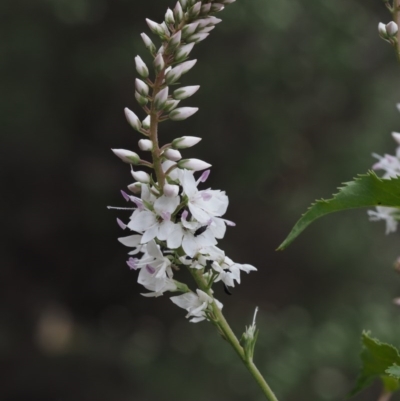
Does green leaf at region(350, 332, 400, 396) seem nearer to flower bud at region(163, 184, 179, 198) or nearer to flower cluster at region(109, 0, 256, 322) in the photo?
flower cluster at region(109, 0, 256, 322)

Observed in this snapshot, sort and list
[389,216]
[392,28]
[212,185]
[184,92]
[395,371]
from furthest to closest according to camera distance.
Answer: [212,185] < [389,216] < [392,28] < [184,92] < [395,371]

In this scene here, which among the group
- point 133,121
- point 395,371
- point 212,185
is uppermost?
point 133,121

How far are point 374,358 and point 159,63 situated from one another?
0.76 m

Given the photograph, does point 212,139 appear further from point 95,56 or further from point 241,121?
point 95,56

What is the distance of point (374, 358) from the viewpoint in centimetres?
165

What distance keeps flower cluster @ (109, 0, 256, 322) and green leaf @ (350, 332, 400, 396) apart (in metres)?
0.33

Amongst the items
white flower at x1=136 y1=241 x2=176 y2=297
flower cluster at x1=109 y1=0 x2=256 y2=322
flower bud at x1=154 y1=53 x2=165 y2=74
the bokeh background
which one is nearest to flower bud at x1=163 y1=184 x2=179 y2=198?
flower cluster at x1=109 y1=0 x2=256 y2=322

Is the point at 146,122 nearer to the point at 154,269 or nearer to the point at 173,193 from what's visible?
the point at 173,193

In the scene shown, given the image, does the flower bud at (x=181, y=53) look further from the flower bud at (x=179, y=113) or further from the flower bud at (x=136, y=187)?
the flower bud at (x=136, y=187)

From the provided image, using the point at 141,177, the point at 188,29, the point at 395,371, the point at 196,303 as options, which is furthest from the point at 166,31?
the point at 395,371

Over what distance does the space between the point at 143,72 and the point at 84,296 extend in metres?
12.8

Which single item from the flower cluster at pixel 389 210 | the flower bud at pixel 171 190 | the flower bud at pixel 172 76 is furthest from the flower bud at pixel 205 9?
the flower cluster at pixel 389 210

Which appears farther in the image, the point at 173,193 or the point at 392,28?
the point at 392,28

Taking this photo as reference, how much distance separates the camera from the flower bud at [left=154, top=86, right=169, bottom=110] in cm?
142
